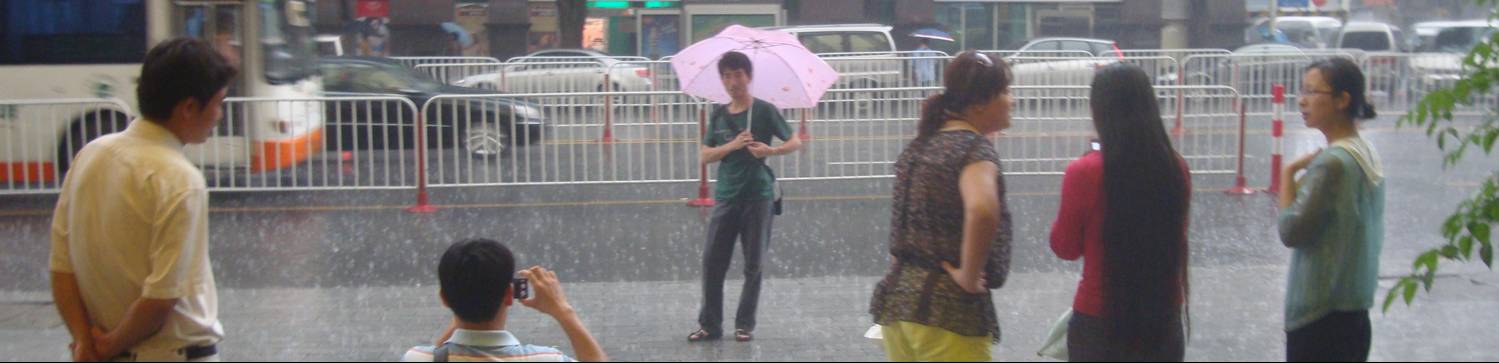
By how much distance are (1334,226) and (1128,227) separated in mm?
670

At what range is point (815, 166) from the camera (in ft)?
42.1

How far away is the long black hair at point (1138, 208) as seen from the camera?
3.79 m

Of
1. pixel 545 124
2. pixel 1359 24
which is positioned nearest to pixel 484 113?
pixel 545 124

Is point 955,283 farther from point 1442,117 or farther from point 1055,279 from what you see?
point 1055,279

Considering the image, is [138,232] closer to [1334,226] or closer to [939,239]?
[939,239]

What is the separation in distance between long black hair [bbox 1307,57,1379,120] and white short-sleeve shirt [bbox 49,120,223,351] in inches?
117

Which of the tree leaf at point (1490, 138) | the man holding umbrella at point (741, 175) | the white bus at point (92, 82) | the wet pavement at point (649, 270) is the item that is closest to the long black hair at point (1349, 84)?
the tree leaf at point (1490, 138)

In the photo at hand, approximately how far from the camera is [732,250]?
671 centimetres

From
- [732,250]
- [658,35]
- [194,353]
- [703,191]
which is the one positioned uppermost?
[658,35]

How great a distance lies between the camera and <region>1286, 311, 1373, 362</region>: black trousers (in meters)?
4.15

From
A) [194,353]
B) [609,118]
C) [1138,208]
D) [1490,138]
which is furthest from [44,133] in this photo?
[1490,138]

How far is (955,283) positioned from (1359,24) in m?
30.4

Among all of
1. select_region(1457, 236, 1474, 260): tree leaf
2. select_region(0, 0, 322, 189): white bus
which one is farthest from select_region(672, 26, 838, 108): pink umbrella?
select_region(0, 0, 322, 189): white bus

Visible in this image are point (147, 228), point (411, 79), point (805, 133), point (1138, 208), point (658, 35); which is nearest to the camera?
point (147, 228)
